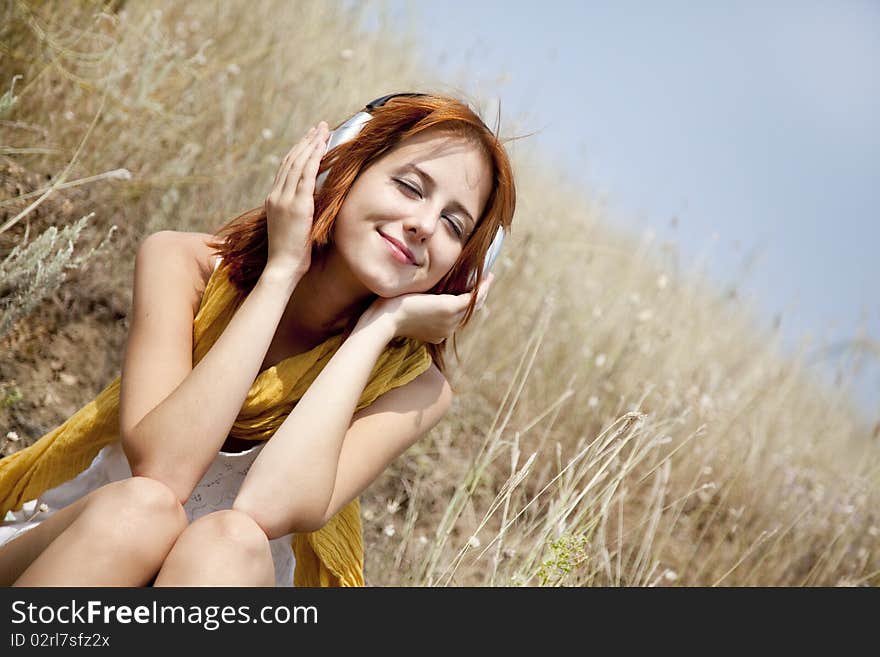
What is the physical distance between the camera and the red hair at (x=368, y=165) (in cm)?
216

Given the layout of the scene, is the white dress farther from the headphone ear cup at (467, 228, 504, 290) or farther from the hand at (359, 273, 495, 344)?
the headphone ear cup at (467, 228, 504, 290)

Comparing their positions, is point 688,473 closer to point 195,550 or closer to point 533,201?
point 533,201

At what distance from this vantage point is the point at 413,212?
6.83 ft

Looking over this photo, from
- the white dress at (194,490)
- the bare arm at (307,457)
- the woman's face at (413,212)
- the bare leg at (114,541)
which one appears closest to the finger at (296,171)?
the woman's face at (413,212)

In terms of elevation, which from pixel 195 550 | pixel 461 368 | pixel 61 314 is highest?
pixel 195 550

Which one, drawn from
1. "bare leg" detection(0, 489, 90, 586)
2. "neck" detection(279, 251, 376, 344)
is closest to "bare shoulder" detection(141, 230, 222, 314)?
"neck" detection(279, 251, 376, 344)

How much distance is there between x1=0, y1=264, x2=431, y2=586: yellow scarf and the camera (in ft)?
7.30

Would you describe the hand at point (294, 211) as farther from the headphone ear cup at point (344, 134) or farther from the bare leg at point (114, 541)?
the bare leg at point (114, 541)

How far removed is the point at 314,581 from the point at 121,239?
2016 millimetres

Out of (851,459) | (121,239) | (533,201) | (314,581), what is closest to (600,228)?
(533,201)

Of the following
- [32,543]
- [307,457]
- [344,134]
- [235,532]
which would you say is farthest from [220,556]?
[344,134]

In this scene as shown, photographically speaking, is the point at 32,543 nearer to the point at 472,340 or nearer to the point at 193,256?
the point at 193,256

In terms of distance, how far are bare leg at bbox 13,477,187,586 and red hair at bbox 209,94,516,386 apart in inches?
26.4

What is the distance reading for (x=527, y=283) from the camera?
4.54 meters
